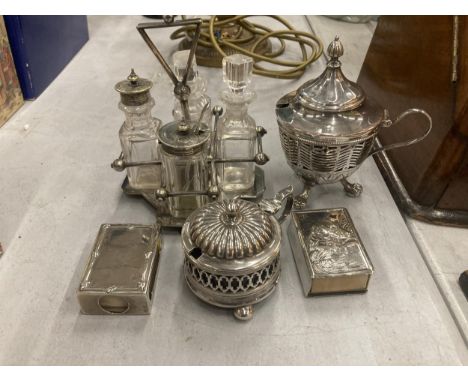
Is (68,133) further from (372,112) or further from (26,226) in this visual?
(372,112)

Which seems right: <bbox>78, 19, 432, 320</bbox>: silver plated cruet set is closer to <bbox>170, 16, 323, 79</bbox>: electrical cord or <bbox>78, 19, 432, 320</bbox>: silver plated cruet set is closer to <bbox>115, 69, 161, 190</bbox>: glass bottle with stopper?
<bbox>115, 69, 161, 190</bbox>: glass bottle with stopper

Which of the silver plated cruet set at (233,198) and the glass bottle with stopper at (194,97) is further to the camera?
the glass bottle with stopper at (194,97)

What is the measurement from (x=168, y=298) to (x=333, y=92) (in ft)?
1.38

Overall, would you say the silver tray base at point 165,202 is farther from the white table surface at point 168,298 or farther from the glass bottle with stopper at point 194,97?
the glass bottle with stopper at point 194,97

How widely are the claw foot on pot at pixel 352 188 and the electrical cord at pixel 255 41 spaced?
1.77ft

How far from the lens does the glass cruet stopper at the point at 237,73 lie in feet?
2.46

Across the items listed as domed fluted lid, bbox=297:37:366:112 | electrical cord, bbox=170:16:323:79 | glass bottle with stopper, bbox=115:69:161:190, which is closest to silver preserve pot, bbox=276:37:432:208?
domed fluted lid, bbox=297:37:366:112

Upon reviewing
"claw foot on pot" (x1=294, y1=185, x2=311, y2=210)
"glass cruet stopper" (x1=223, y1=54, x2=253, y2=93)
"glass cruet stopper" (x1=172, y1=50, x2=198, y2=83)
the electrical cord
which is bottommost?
"claw foot on pot" (x1=294, y1=185, x2=311, y2=210)

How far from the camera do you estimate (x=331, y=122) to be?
2.23 ft

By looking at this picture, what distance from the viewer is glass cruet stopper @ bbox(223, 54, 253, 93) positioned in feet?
2.46

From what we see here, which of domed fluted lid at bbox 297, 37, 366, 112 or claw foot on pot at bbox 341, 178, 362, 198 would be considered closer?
domed fluted lid at bbox 297, 37, 366, 112

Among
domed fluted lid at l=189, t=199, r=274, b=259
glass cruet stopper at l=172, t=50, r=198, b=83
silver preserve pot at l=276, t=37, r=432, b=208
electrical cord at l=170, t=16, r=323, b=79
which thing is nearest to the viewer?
domed fluted lid at l=189, t=199, r=274, b=259

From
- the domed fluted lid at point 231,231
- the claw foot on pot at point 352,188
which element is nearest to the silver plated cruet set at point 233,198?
the domed fluted lid at point 231,231

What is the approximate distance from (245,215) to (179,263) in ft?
0.59
